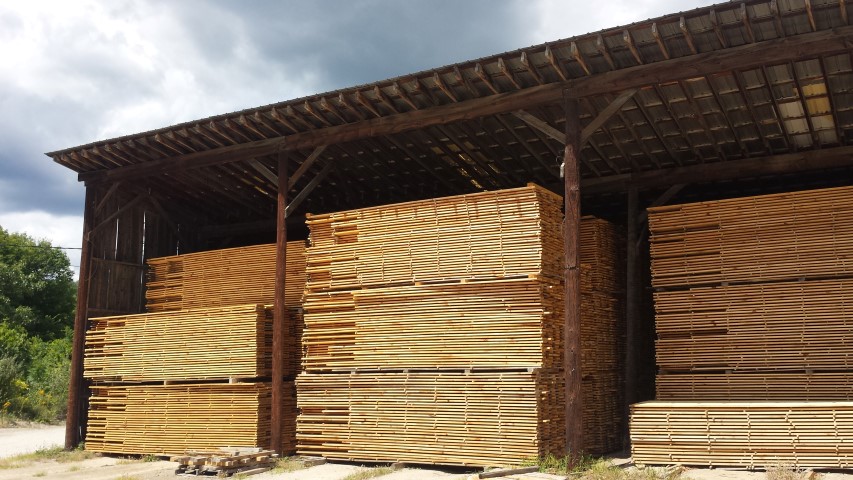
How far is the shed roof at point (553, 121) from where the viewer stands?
29.7 feet

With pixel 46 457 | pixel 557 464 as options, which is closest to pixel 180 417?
pixel 46 457

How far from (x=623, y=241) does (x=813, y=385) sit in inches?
153

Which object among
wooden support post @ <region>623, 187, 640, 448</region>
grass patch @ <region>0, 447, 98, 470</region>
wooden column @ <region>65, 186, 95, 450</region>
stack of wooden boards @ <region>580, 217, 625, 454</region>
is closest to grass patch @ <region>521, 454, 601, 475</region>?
stack of wooden boards @ <region>580, 217, 625, 454</region>

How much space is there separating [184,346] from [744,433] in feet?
28.6

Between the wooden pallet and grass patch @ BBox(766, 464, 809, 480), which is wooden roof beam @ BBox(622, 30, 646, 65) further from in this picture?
the wooden pallet

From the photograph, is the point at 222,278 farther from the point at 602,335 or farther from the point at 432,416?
the point at 602,335

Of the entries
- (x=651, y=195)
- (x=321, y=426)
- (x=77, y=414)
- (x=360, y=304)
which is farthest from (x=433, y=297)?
(x=77, y=414)

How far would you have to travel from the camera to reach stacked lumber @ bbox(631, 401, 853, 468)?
344 inches

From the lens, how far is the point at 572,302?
384 inches

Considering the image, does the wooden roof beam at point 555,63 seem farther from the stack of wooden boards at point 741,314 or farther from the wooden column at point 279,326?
the wooden column at point 279,326

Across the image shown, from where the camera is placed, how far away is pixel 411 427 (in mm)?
10656

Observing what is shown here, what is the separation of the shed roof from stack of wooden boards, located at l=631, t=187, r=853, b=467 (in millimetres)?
1235

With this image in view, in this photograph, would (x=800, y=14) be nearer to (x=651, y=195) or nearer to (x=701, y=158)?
(x=701, y=158)

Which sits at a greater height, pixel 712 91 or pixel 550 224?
pixel 712 91
